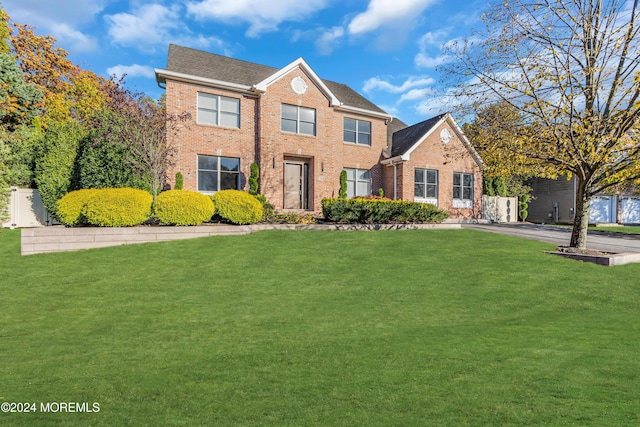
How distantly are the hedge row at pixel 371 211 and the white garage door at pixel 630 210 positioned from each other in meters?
23.7

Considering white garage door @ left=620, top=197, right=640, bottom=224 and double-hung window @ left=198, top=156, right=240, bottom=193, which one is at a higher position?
double-hung window @ left=198, top=156, right=240, bottom=193

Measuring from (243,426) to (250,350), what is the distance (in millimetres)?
1875

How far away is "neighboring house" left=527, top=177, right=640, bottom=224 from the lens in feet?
93.5

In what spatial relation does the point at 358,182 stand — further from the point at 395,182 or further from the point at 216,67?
the point at 216,67

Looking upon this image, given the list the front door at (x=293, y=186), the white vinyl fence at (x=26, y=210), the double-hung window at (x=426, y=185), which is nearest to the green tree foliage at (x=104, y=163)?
the white vinyl fence at (x=26, y=210)

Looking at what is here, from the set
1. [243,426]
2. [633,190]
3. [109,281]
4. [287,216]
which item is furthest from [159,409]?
[633,190]

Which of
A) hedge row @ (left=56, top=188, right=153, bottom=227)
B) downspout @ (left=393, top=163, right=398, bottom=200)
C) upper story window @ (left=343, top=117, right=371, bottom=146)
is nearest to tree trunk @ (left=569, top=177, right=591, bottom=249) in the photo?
downspout @ (left=393, top=163, right=398, bottom=200)

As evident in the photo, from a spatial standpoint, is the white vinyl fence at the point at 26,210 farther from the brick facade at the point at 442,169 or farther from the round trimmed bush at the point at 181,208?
the brick facade at the point at 442,169

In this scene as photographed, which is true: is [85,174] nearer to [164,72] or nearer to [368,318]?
[164,72]

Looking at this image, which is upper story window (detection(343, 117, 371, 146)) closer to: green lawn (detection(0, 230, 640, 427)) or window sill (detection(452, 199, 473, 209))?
window sill (detection(452, 199, 473, 209))

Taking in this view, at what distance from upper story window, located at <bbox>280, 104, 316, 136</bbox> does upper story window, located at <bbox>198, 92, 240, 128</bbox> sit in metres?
2.68

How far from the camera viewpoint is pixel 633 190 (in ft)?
95.8

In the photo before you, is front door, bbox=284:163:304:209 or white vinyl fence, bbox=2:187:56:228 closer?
white vinyl fence, bbox=2:187:56:228

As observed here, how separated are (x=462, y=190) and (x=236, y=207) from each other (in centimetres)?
1759
